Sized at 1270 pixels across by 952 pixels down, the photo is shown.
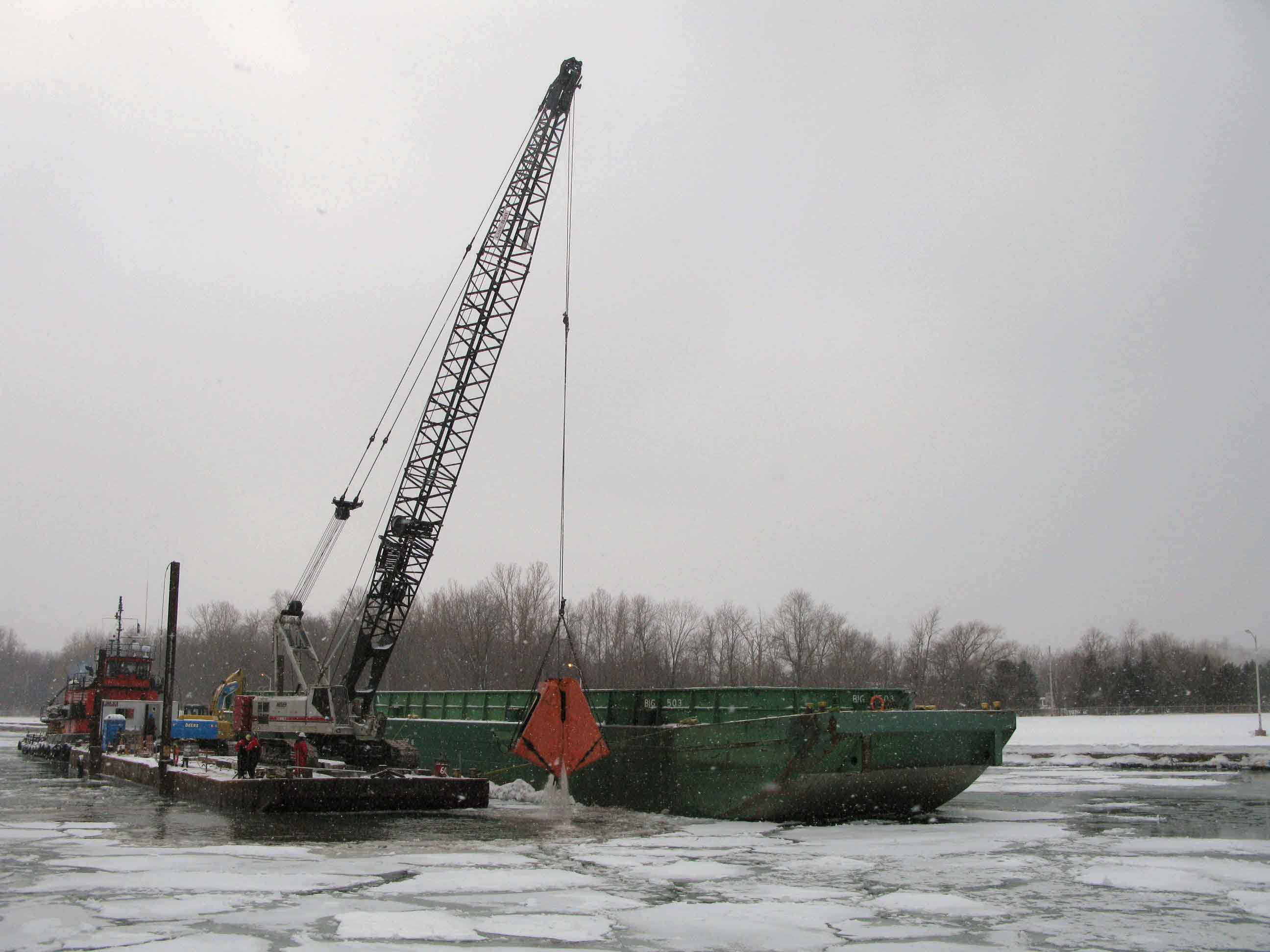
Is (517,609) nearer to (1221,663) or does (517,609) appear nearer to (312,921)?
(1221,663)

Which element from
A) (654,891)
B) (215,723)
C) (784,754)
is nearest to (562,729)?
(784,754)

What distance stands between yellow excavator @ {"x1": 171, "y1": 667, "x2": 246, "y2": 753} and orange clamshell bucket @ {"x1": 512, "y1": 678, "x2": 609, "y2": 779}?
17.8 m

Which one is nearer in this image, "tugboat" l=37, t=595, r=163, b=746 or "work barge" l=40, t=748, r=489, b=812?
"work barge" l=40, t=748, r=489, b=812

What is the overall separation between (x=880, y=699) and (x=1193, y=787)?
12444 millimetres

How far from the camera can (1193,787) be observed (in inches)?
1074

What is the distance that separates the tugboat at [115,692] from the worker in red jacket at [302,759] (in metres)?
21.7

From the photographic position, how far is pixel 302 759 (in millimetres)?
21859

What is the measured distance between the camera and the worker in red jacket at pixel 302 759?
20984mm

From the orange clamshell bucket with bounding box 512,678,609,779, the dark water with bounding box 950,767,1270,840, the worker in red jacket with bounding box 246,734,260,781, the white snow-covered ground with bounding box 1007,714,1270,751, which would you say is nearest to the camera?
the dark water with bounding box 950,767,1270,840

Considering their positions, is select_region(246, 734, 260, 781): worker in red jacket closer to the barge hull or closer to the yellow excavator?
the barge hull

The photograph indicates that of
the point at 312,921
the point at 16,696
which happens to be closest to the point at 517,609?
the point at 312,921

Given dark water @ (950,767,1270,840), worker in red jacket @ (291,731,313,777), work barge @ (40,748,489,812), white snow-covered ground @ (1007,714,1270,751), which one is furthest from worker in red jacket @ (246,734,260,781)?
white snow-covered ground @ (1007,714,1270,751)

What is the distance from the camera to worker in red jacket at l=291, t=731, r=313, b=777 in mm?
20984

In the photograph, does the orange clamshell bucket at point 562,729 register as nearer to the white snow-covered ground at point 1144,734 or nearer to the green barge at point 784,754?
the green barge at point 784,754
